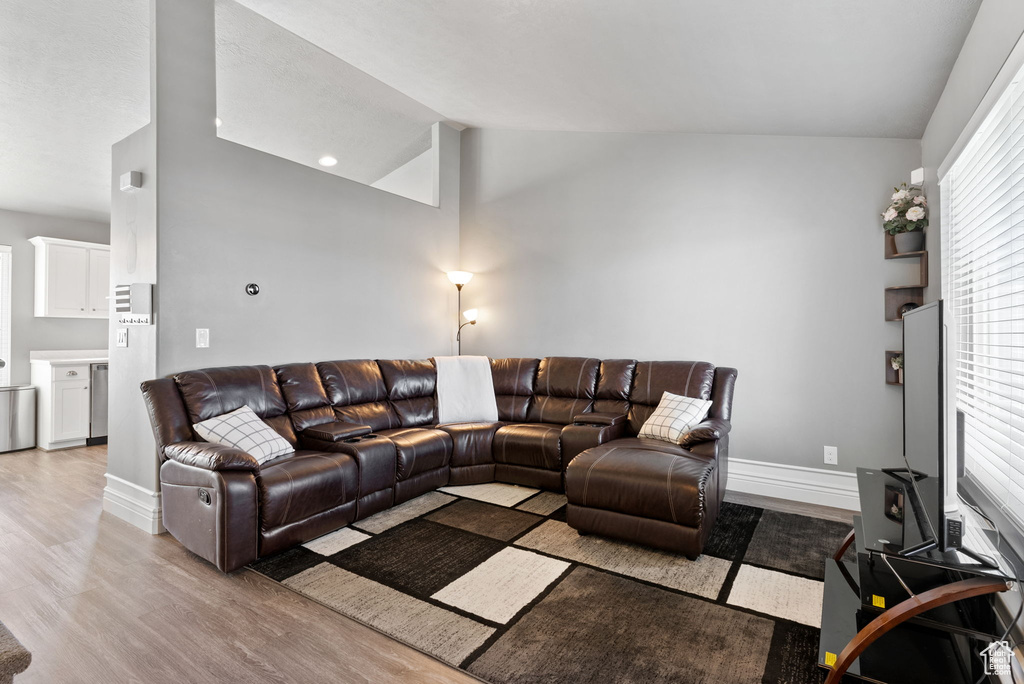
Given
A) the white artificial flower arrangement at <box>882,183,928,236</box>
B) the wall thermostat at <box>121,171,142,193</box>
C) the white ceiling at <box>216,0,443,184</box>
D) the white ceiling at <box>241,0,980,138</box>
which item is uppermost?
the white ceiling at <box>216,0,443,184</box>

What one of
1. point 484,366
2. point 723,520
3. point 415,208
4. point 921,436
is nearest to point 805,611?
point 921,436

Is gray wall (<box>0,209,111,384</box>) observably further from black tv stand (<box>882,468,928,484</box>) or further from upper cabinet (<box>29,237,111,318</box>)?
black tv stand (<box>882,468,928,484</box>)

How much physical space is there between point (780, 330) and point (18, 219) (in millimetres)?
7717

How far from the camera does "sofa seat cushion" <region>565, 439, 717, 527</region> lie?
2.55m

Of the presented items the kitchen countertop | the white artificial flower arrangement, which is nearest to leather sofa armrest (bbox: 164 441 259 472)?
the kitchen countertop

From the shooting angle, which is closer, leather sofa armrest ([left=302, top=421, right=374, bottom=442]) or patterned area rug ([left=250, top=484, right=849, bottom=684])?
patterned area rug ([left=250, top=484, right=849, bottom=684])

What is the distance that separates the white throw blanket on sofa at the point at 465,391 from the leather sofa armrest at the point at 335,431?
100 centimetres

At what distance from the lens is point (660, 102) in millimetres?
3494

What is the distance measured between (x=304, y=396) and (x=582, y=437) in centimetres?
197

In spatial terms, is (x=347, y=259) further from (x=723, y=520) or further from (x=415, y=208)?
(x=723, y=520)

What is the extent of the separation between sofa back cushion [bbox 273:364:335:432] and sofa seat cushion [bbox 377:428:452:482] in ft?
1.49

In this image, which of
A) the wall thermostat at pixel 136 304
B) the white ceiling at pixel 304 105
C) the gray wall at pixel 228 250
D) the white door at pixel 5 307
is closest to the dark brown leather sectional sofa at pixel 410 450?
the gray wall at pixel 228 250

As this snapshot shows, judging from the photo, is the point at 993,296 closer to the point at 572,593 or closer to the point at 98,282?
the point at 572,593

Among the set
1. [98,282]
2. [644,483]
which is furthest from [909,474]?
[98,282]
